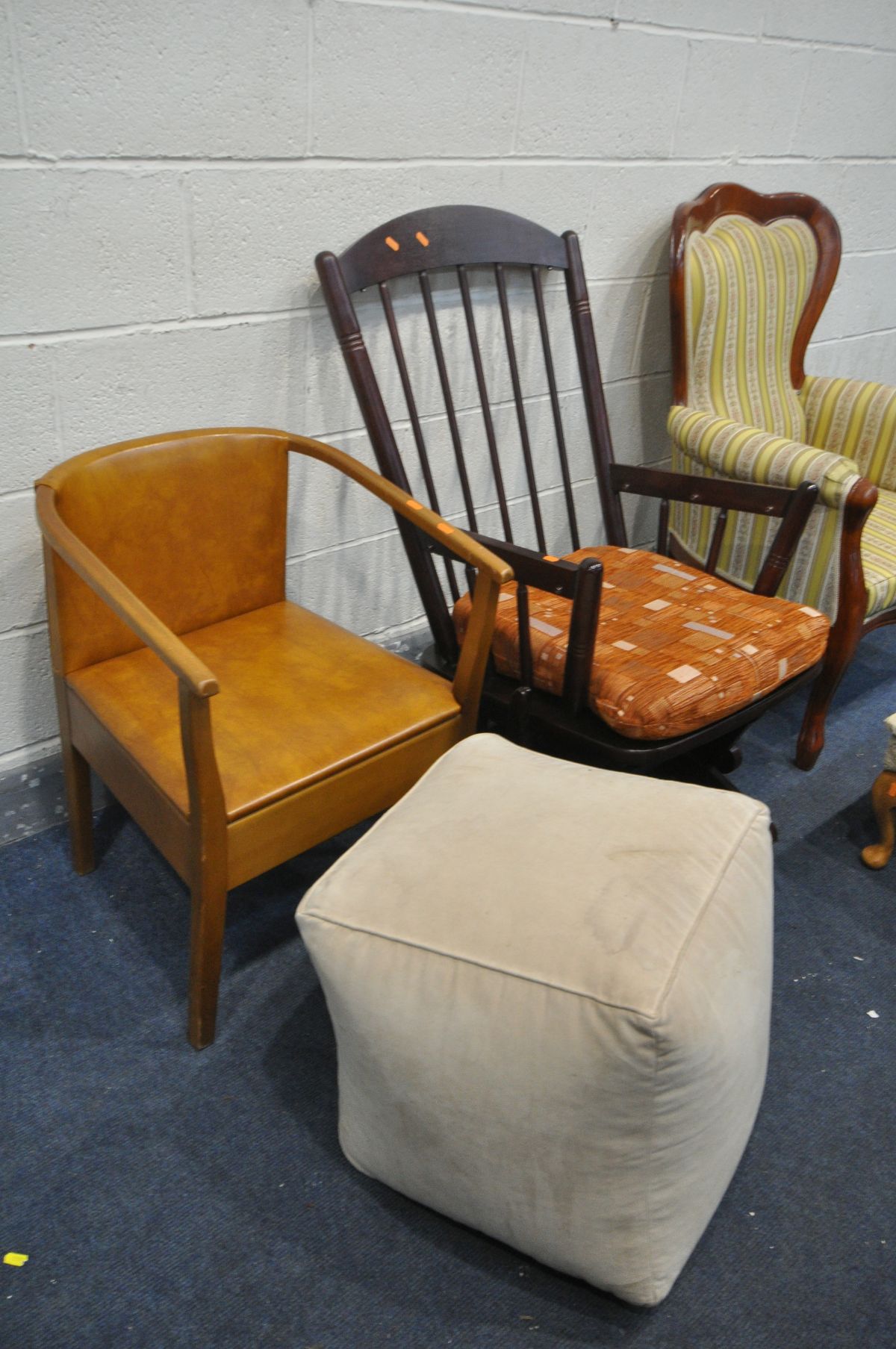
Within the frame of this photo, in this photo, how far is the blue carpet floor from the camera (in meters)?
1.06

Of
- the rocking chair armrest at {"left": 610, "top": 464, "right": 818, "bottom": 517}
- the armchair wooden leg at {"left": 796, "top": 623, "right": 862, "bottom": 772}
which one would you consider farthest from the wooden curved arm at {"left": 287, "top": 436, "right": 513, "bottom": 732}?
the armchair wooden leg at {"left": 796, "top": 623, "right": 862, "bottom": 772}

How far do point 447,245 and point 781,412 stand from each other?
3.20ft

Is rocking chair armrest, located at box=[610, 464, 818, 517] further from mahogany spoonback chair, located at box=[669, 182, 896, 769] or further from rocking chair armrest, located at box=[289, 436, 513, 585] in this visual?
rocking chair armrest, located at box=[289, 436, 513, 585]

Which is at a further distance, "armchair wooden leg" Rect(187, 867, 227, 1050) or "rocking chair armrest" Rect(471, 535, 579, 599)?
"rocking chair armrest" Rect(471, 535, 579, 599)

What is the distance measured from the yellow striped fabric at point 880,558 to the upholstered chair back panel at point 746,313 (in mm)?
321

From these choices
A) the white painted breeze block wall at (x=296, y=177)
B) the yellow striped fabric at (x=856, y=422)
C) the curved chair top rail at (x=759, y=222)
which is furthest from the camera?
the yellow striped fabric at (x=856, y=422)

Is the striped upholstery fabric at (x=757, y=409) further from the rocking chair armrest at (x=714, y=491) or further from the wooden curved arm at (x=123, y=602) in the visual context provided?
the wooden curved arm at (x=123, y=602)

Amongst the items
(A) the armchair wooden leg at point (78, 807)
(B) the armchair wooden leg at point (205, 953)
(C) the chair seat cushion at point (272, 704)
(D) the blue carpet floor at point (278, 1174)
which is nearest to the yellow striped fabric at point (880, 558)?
(D) the blue carpet floor at point (278, 1174)

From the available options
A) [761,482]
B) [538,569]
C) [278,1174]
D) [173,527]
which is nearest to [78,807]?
[173,527]

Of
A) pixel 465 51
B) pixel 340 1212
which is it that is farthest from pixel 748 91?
pixel 340 1212

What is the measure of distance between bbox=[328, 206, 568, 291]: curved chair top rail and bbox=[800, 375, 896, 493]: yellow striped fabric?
2.72 ft

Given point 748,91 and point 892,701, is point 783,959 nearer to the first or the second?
point 892,701

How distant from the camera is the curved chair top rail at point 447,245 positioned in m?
1.56

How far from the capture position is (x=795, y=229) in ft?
7.00
